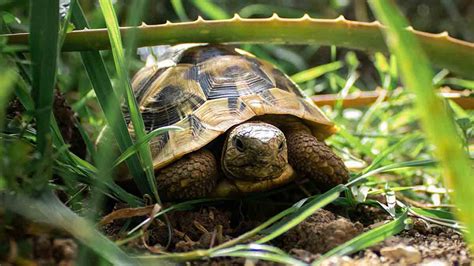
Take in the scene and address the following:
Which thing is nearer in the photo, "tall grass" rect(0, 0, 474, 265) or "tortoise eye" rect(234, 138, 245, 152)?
"tall grass" rect(0, 0, 474, 265)

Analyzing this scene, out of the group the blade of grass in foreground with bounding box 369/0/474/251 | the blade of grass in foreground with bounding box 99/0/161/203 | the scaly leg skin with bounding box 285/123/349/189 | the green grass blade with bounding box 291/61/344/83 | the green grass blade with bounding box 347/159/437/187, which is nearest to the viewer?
the blade of grass in foreground with bounding box 369/0/474/251

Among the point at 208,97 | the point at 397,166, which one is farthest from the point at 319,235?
the point at 208,97

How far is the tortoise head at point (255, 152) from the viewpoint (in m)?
1.31

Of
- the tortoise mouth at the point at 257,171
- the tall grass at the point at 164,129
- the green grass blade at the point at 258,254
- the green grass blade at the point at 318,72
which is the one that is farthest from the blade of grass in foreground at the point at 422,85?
the green grass blade at the point at 318,72

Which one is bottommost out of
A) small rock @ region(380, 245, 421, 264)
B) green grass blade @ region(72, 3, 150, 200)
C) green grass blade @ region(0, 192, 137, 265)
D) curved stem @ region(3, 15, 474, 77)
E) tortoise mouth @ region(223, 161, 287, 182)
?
tortoise mouth @ region(223, 161, 287, 182)

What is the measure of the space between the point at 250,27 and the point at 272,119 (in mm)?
254

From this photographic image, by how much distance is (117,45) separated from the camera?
1106 millimetres

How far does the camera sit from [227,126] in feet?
4.55

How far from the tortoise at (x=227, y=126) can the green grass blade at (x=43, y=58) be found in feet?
1.29

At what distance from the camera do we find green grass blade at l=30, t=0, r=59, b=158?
990mm

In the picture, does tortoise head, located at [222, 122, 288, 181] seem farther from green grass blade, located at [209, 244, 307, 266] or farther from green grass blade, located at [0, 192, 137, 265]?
green grass blade, located at [0, 192, 137, 265]

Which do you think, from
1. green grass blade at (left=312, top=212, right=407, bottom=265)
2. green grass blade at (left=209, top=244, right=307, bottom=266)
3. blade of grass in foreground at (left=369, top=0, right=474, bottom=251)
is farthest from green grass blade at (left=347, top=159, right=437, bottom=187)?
blade of grass in foreground at (left=369, top=0, right=474, bottom=251)

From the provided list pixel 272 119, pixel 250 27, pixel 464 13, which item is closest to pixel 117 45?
pixel 250 27

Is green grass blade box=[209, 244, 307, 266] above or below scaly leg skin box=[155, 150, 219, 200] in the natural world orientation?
above
